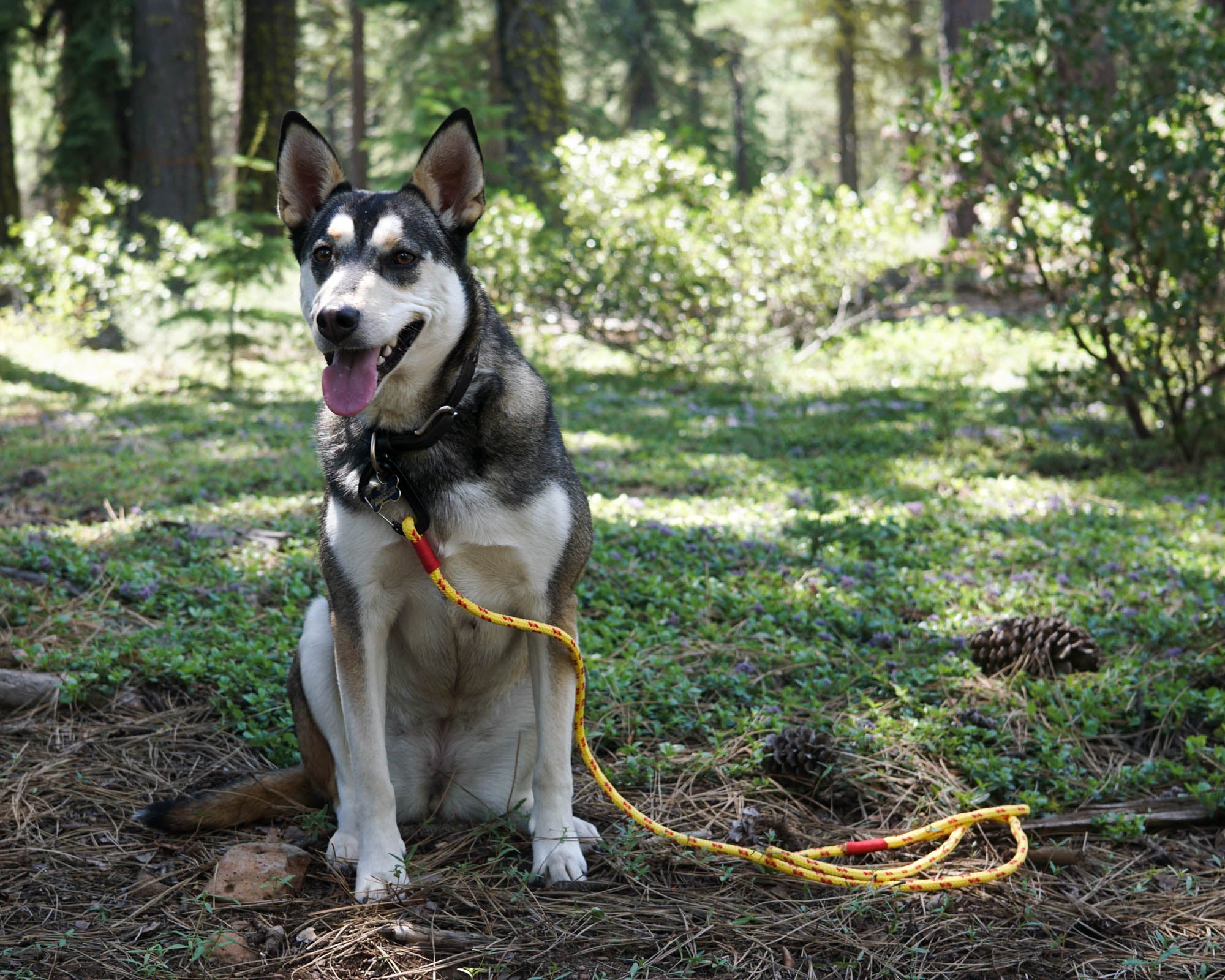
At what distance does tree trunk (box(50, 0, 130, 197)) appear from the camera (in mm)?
16797

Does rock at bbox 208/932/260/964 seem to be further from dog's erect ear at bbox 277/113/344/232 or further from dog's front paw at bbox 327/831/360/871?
dog's erect ear at bbox 277/113/344/232

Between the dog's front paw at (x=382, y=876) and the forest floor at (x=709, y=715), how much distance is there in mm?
53

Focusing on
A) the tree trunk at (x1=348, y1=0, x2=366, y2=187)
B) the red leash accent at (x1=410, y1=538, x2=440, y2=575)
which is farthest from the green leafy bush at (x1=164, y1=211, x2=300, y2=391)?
the tree trunk at (x1=348, y1=0, x2=366, y2=187)

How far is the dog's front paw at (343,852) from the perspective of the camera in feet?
9.59

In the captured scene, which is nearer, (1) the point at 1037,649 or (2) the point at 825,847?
(2) the point at 825,847

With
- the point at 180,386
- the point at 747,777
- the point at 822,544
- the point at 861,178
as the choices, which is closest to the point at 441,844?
the point at 747,777

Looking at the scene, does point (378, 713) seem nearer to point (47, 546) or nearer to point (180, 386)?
point (47, 546)

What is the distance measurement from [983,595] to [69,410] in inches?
349

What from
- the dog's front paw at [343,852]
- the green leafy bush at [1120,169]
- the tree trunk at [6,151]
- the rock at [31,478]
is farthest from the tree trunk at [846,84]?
the dog's front paw at [343,852]

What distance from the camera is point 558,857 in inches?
114

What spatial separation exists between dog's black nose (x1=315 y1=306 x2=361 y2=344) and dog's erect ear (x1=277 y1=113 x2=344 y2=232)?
663mm

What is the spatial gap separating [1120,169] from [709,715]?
5.29 m

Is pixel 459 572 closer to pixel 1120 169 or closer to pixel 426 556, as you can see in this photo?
pixel 426 556

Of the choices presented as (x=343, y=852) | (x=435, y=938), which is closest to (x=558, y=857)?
(x=435, y=938)
